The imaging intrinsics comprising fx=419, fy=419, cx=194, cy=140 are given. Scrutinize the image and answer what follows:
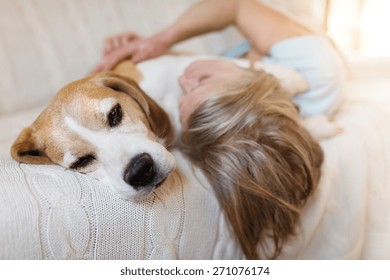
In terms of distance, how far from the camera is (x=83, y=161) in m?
0.77

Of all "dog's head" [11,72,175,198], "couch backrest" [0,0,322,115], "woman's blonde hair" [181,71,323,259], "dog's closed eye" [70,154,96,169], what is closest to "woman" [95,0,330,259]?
"woman's blonde hair" [181,71,323,259]

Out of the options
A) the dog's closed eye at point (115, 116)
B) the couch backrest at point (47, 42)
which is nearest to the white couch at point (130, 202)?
the couch backrest at point (47, 42)

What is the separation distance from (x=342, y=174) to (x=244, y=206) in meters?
0.28

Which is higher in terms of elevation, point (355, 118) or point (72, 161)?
point (72, 161)

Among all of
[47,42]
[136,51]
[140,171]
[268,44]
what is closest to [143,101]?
[140,171]

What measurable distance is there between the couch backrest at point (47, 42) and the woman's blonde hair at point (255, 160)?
2.06 feet

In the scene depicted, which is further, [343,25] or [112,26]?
[112,26]

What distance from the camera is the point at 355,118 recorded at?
3.48 feet

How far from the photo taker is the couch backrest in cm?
127

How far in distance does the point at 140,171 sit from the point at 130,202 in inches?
2.3

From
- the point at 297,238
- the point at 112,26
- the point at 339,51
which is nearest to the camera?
the point at 297,238

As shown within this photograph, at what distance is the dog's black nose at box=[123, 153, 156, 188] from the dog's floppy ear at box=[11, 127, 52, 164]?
19cm

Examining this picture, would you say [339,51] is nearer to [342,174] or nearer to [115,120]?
[342,174]

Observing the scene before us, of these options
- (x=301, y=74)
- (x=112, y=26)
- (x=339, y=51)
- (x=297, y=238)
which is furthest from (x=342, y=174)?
(x=112, y=26)
